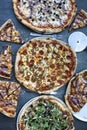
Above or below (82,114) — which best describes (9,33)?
above

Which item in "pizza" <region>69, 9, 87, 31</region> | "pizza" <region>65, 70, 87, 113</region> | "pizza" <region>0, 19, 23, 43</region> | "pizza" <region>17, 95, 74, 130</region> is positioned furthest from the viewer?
"pizza" <region>69, 9, 87, 31</region>

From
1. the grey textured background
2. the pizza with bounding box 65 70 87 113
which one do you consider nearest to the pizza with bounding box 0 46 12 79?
the grey textured background

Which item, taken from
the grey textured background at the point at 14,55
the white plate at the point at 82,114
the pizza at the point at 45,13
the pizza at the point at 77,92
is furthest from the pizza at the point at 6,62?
the white plate at the point at 82,114

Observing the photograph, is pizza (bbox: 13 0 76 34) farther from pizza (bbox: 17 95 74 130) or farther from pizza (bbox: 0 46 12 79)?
pizza (bbox: 17 95 74 130)

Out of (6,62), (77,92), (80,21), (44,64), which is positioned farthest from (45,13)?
(77,92)

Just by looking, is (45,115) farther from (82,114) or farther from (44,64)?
(44,64)
